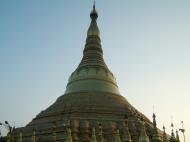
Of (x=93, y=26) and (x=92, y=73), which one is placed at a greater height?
(x=93, y=26)

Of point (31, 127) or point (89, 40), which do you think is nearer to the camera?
point (31, 127)

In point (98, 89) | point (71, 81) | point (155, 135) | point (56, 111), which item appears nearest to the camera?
point (155, 135)

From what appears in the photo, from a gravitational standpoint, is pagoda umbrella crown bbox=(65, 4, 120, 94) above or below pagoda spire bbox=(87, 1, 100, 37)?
below

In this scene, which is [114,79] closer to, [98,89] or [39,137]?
[98,89]

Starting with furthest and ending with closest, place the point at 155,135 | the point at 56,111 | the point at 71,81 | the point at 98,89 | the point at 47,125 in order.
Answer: the point at 71,81, the point at 98,89, the point at 56,111, the point at 47,125, the point at 155,135

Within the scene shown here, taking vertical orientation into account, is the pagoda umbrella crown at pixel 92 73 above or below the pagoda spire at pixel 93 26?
below

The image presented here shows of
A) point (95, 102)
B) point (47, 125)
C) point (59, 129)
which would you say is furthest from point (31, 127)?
point (95, 102)

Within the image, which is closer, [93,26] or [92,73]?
[92,73]

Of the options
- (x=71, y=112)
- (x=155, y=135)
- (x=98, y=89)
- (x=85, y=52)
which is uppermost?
(x=85, y=52)

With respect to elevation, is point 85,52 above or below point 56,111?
above

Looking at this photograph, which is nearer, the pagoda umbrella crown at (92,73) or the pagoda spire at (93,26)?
the pagoda umbrella crown at (92,73)

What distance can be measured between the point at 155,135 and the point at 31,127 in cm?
1656

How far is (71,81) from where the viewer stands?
61281 millimetres

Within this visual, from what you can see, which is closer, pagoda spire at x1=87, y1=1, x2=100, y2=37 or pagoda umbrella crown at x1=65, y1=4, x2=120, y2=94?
pagoda umbrella crown at x1=65, y1=4, x2=120, y2=94
